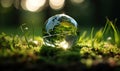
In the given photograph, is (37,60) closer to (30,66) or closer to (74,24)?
(30,66)

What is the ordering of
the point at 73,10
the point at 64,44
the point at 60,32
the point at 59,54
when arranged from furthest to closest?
the point at 73,10
the point at 60,32
the point at 64,44
the point at 59,54

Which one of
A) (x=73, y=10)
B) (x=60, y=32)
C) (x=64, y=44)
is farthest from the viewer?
(x=73, y=10)

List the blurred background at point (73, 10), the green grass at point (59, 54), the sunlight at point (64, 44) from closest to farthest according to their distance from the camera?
the green grass at point (59, 54)
the sunlight at point (64, 44)
the blurred background at point (73, 10)

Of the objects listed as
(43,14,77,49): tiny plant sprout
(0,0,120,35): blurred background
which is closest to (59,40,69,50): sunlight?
(43,14,77,49): tiny plant sprout

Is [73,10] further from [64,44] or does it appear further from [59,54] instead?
[59,54]

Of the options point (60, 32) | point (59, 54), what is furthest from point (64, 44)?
point (59, 54)

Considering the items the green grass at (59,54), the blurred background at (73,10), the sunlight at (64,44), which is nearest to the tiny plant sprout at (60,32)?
the sunlight at (64,44)

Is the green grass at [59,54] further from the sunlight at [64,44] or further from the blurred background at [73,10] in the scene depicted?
the blurred background at [73,10]

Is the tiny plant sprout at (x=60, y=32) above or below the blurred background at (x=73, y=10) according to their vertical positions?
below
